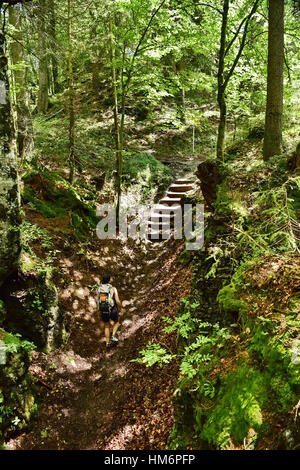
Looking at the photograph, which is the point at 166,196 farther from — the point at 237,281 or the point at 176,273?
the point at 237,281

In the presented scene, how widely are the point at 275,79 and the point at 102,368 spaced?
29.9 feet

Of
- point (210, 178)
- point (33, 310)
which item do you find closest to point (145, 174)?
point (210, 178)

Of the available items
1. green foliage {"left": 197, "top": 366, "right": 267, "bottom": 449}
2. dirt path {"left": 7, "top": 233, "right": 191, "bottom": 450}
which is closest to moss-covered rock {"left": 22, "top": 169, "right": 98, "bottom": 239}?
dirt path {"left": 7, "top": 233, "right": 191, "bottom": 450}

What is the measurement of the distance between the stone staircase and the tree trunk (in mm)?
7293

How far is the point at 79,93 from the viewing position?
20.2 m

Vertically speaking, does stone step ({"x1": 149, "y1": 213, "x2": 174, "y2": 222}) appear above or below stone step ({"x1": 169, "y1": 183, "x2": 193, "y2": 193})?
below

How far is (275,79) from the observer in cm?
779

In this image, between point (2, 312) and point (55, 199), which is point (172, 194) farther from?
point (2, 312)

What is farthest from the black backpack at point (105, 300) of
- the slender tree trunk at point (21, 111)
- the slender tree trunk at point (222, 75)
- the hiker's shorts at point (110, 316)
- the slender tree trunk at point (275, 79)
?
the slender tree trunk at point (21, 111)

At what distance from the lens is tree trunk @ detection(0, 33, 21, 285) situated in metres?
5.00

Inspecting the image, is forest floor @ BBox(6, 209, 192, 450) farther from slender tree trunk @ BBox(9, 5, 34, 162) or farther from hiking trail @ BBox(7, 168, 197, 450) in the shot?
slender tree trunk @ BBox(9, 5, 34, 162)
